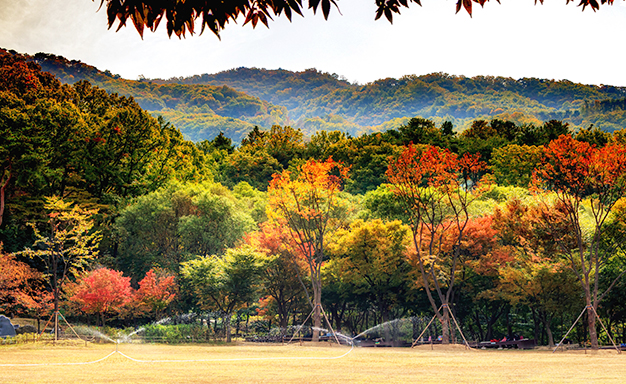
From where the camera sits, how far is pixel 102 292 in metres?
32.8

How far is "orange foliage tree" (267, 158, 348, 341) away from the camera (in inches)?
1344

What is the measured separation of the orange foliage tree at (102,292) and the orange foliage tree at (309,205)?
1073cm

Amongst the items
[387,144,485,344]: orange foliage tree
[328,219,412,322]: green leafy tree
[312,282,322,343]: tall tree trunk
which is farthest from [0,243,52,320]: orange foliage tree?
[387,144,485,344]: orange foliage tree

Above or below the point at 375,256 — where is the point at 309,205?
above

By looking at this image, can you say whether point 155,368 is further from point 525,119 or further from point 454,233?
point 525,119

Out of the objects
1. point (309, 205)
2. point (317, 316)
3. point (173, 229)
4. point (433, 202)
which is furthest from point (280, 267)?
point (433, 202)

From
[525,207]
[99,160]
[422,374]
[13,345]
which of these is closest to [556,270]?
[525,207]

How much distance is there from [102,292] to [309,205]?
14.1 metres

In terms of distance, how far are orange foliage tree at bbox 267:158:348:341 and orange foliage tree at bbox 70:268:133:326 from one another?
35.2 feet

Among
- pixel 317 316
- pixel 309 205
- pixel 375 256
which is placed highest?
pixel 309 205

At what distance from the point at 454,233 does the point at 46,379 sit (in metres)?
26.3

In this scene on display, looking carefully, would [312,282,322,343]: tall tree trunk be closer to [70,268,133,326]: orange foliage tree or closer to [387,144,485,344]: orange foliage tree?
[387,144,485,344]: orange foliage tree

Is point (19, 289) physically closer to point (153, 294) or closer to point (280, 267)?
point (153, 294)

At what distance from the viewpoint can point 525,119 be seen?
539 ft
